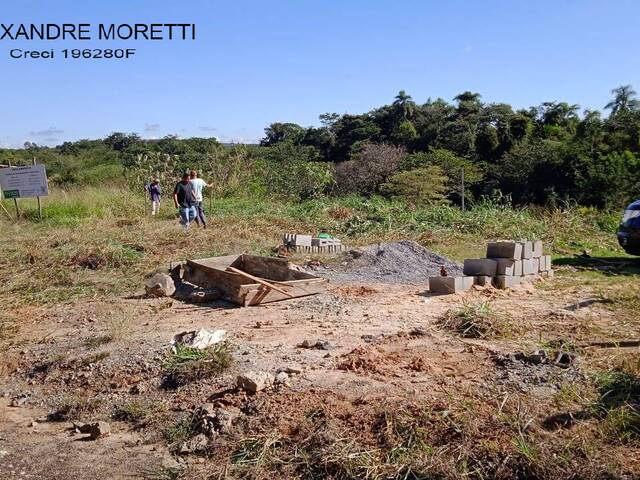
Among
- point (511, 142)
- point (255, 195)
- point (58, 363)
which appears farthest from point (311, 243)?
point (511, 142)

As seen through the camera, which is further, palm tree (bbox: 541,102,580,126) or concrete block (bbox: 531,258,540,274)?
palm tree (bbox: 541,102,580,126)

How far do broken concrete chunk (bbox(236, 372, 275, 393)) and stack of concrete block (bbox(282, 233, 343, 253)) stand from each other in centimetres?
637

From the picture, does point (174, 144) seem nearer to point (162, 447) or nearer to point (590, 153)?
point (590, 153)

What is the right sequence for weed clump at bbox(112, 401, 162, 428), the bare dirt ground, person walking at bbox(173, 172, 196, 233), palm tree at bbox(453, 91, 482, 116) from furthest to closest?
1. palm tree at bbox(453, 91, 482, 116)
2. person walking at bbox(173, 172, 196, 233)
3. weed clump at bbox(112, 401, 162, 428)
4. the bare dirt ground

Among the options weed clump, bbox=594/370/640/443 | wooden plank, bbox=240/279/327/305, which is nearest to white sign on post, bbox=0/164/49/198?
wooden plank, bbox=240/279/327/305

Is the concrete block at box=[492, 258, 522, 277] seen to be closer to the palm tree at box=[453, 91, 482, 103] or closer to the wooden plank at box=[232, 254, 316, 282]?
the wooden plank at box=[232, 254, 316, 282]

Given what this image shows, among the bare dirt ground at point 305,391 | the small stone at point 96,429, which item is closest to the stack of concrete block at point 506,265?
the bare dirt ground at point 305,391

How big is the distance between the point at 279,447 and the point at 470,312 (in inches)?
113

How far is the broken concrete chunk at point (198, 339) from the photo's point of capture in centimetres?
539

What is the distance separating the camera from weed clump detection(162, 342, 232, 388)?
4.89 meters

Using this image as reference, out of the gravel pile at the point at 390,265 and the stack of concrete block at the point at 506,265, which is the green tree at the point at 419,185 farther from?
the stack of concrete block at the point at 506,265

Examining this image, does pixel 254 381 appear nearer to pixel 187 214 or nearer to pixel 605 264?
pixel 605 264

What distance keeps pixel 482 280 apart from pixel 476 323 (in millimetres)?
2386

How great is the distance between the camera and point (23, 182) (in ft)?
47.1
